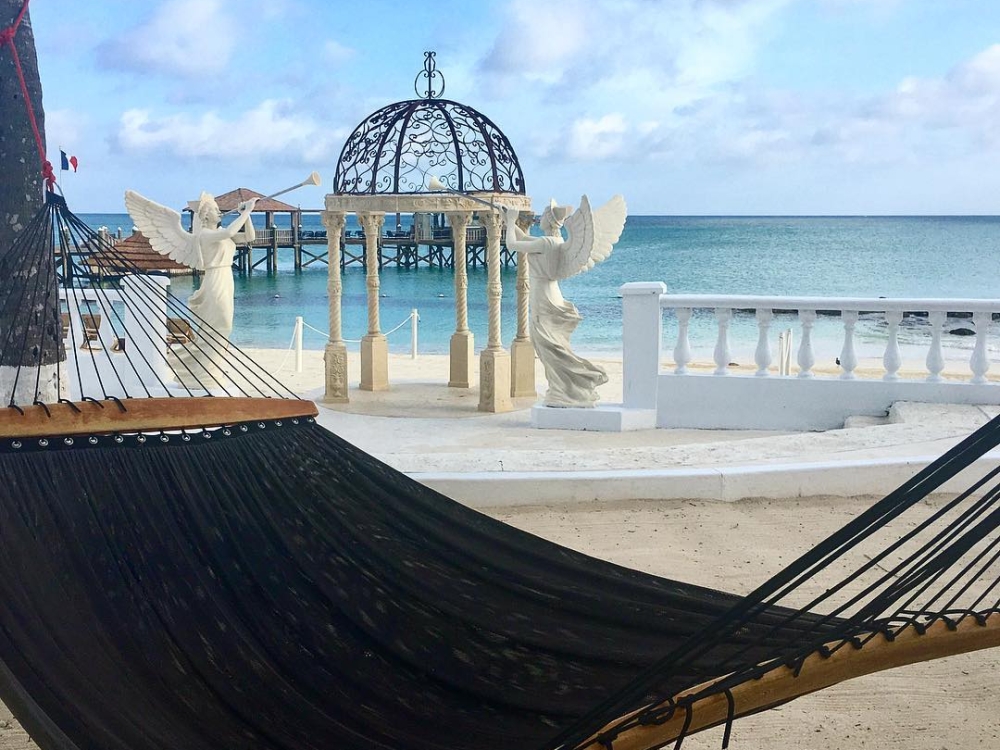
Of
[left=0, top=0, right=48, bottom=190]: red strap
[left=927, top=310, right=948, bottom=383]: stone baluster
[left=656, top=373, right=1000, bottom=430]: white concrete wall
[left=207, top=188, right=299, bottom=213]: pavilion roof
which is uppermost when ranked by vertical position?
[left=207, top=188, right=299, bottom=213]: pavilion roof

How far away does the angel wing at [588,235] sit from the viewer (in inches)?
350

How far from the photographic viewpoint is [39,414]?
299 cm

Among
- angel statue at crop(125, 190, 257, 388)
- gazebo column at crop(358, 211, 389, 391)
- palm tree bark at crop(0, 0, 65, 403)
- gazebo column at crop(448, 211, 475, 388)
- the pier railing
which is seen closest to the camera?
palm tree bark at crop(0, 0, 65, 403)

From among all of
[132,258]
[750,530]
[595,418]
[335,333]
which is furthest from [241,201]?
[750,530]

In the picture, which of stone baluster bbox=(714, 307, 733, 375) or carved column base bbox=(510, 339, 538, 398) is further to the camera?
carved column base bbox=(510, 339, 538, 398)

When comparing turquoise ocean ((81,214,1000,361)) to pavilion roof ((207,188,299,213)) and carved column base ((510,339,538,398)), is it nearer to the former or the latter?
pavilion roof ((207,188,299,213))

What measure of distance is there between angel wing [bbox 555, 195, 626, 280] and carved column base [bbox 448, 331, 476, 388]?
7.19 ft

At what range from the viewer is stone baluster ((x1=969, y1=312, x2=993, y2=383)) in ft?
23.1

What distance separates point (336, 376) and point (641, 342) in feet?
11.5

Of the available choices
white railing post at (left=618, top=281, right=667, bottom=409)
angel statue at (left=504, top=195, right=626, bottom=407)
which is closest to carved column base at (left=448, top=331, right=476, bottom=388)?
angel statue at (left=504, top=195, right=626, bottom=407)

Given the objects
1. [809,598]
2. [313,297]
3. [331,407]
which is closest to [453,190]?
[331,407]

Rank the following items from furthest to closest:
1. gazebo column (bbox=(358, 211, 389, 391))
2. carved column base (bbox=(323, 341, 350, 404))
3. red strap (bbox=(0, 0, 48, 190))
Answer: gazebo column (bbox=(358, 211, 389, 391))
carved column base (bbox=(323, 341, 350, 404))
red strap (bbox=(0, 0, 48, 190))

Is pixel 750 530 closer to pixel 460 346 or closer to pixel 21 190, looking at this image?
pixel 21 190

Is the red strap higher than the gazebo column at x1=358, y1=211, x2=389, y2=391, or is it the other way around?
the red strap
